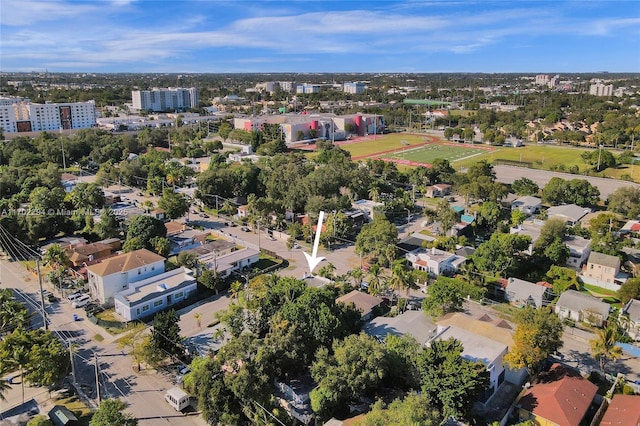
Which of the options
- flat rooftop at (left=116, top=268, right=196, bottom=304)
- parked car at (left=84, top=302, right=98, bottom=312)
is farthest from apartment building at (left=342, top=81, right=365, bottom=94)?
parked car at (left=84, top=302, right=98, bottom=312)

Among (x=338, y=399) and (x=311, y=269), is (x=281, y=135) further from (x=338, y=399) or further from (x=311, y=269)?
(x=338, y=399)

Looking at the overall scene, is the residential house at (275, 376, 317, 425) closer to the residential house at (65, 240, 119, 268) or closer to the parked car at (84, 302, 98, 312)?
the parked car at (84, 302, 98, 312)

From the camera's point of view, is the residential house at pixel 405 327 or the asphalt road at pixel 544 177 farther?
the asphalt road at pixel 544 177

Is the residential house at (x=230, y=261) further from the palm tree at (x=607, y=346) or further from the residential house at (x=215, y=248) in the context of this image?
the palm tree at (x=607, y=346)

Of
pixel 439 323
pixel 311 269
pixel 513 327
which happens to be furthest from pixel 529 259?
pixel 311 269

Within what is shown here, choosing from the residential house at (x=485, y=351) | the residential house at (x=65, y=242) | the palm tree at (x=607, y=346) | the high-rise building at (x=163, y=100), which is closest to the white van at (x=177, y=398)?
the residential house at (x=485, y=351)

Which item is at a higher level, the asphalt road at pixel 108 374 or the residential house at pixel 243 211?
the residential house at pixel 243 211

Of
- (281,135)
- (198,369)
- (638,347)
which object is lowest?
(638,347)
